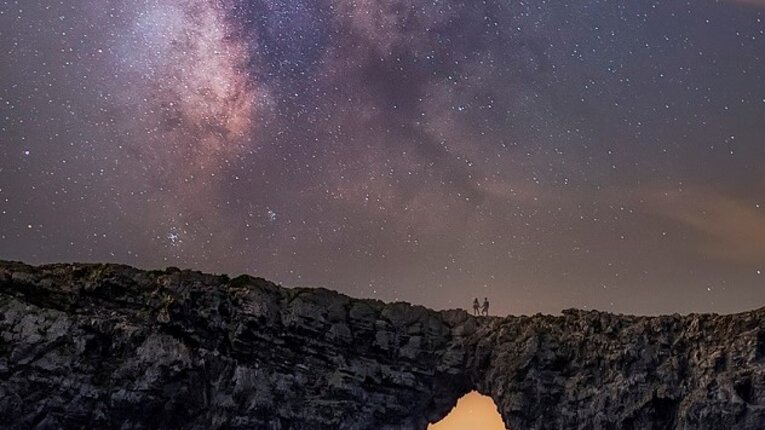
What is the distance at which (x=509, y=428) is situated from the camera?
224 feet

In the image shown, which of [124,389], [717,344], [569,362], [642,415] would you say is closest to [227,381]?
[124,389]

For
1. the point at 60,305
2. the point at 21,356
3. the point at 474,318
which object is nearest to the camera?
the point at 21,356

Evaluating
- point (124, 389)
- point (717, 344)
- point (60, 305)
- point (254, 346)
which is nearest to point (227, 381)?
point (254, 346)

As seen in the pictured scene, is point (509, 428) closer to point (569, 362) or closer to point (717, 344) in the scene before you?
point (569, 362)

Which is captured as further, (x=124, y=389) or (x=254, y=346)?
(x=254, y=346)

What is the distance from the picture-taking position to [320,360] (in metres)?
68.9

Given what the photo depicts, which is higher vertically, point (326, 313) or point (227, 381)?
point (326, 313)

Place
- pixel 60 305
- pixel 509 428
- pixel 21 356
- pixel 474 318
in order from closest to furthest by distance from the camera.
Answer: pixel 21 356 → pixel 60 305 → pixel 509 428 → pixel 474 318

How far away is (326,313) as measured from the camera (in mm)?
70875

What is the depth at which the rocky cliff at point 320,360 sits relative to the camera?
59250 millimetres

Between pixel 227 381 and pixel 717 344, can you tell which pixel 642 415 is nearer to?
pixel 717 344

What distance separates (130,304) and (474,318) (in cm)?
3506

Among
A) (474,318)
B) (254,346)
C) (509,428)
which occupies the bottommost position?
(509,428)

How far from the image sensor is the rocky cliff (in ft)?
194
